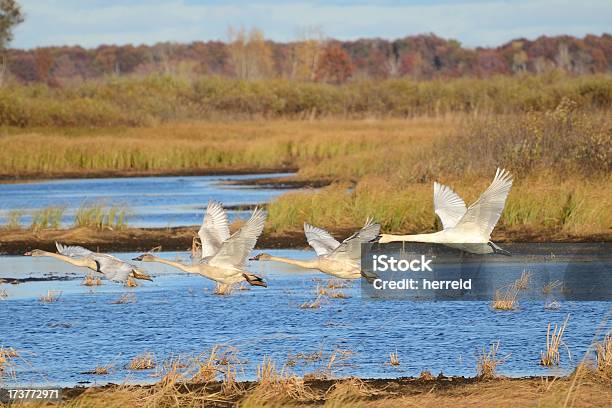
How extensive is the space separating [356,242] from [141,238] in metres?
11.7

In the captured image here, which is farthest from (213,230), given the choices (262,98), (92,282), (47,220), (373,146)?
(262,98)

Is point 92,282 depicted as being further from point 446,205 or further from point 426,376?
point 426,376

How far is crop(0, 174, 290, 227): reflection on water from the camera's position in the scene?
26531mm

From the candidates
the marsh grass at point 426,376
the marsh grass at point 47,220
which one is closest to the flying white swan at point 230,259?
the marsh grass at point 426,376

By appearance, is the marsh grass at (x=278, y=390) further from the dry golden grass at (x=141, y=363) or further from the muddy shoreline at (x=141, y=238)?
the muddy shoreline at (x=141, y=238)

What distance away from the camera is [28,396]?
9.82 metres

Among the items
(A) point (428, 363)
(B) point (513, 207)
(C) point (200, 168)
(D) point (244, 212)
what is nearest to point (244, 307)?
(A) point (428, 363)

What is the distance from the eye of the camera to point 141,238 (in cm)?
2264

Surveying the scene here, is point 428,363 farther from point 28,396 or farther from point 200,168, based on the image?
point 200,168

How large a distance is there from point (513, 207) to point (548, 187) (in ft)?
3.98

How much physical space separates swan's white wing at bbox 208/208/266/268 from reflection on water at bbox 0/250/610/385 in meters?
0.90

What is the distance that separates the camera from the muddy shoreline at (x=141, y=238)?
21266mm

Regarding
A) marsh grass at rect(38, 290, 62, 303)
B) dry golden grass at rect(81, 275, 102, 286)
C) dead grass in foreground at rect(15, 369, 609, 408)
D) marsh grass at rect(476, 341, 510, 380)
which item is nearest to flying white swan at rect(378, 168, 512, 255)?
marsh grass at rect(476, 341, 510, 380)

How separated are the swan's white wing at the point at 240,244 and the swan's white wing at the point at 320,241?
615 millimetres
